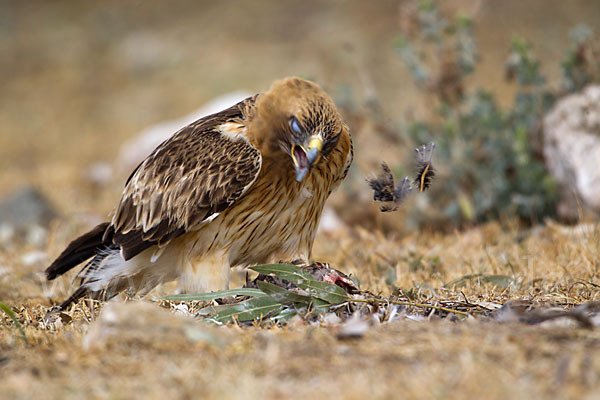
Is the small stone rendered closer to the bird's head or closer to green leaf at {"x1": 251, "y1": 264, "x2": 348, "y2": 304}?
green leaf at {"x1": 251, "y1": 264, "x2": 348, "y2": 304}

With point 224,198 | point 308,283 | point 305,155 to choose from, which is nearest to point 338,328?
point 308,283

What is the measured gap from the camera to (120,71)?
666 inches

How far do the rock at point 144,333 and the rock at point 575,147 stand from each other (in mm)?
4086

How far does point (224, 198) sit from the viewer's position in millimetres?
3602

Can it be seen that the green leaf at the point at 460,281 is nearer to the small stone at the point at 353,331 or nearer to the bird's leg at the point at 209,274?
the bird's leg at the point at 209,274

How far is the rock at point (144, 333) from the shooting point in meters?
2.27

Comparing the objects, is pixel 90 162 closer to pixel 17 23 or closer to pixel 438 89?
pixel 438 89

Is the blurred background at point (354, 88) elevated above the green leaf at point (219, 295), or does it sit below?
above

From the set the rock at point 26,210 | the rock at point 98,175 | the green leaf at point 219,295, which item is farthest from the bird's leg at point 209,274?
the rock at point 98,175

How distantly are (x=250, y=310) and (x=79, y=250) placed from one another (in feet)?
5.14

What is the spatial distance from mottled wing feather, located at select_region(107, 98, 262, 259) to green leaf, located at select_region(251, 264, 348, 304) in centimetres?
50

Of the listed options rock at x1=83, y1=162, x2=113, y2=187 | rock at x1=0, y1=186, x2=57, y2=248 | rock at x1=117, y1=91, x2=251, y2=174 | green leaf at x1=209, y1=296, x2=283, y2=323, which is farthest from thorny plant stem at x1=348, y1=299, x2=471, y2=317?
rock at x1=83, y1=162, x2=113, y2=187

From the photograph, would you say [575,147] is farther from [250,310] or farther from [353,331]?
[353,331]

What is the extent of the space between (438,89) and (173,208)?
10.9ft
